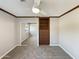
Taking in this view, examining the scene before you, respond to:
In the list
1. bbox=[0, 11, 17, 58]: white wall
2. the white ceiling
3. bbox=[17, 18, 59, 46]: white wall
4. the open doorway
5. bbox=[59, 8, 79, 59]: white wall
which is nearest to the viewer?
the white ceiling

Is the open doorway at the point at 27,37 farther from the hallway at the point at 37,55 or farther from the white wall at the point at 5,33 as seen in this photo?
the white wall at the point at 5,33

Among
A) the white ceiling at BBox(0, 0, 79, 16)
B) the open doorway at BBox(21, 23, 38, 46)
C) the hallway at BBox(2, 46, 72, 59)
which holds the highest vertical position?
the white ceiling at BBox(0, 0, 79, 16)

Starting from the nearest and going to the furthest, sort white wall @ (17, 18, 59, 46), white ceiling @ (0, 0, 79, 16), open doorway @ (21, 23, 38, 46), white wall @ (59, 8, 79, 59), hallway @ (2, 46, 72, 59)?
1. white ceiling @ (0, 0, 79, 16)
2. white wall @ (59, 8, 79, 59)
3. hallway @ (2, 46, 72, 59)
4. white wall @ (17, 18, 59, 46)
5. open doorway @ (21, 23, 38, 46)

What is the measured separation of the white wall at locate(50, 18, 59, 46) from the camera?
25.4 feet

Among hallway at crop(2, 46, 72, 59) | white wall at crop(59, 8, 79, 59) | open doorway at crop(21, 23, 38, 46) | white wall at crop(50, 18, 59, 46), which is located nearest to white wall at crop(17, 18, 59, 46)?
white wall at crop(50, 18, 59, 46)

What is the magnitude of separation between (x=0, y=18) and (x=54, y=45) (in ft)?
15.1

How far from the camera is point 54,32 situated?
779cm

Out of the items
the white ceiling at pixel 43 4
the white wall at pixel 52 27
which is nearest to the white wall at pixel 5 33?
the white ceiling at pixel 43 4

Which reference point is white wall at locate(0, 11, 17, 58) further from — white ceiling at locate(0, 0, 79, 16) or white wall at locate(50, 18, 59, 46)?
white wall at locate(50, 18, 59, 46)

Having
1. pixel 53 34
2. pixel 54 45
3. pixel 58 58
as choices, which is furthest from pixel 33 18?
pixel 58 58

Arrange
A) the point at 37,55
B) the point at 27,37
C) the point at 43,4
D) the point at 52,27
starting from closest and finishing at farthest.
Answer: the point at 43,4, the point at 37,55, the point at 52,27, the point at 27,37

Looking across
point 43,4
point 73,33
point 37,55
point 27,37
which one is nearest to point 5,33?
point 37,55

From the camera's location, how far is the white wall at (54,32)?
7.75 m

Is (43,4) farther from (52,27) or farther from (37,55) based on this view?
(52,27)
